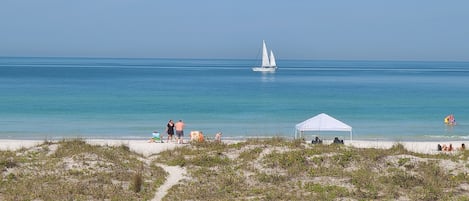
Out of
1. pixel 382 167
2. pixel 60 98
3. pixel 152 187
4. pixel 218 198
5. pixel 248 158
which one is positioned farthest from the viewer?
pixel 60 98

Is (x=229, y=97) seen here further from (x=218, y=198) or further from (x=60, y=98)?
(x=218, y=198)

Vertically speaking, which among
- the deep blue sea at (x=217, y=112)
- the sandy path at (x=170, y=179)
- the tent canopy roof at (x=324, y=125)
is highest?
the deep blue sea at (x=217, y=112)

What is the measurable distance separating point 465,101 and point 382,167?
56.4 m

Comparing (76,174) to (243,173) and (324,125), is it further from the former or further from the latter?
(324,125)

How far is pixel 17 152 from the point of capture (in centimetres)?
2175

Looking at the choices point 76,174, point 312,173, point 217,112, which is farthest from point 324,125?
point 217,112

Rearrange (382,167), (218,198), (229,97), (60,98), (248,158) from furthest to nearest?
(229,97) < (60,98) < (248,158) < (382,167) < (218,198)

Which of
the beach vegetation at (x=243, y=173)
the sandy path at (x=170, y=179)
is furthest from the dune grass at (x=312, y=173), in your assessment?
the sandy path at (x=170, y=179)

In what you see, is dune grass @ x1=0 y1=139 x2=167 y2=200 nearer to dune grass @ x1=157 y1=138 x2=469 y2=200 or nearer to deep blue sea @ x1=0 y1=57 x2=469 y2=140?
dune grass @ x1=157 y1=138 x2=469 y2=200

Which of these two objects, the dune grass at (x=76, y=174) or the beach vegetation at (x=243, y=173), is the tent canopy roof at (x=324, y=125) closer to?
the beach vegetation at (x=243, y=173)

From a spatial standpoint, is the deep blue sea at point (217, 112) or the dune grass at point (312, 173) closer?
the dune grass at point (312, 173)

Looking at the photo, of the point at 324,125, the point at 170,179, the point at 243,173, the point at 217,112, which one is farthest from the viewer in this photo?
the point at 217,112

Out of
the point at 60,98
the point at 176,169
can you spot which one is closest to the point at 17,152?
the point at 176,169

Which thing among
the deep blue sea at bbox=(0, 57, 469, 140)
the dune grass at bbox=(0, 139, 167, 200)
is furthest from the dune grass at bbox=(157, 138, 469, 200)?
the deep blue sea at bbox=(0, 57, 469, 140)
